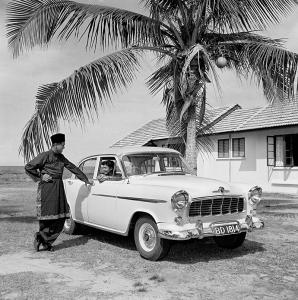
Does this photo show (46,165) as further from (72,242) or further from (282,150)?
(282,150)

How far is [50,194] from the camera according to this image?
24.5 feet

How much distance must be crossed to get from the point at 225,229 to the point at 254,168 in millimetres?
15200

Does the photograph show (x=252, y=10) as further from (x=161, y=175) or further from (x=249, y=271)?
(x=249, y=271)

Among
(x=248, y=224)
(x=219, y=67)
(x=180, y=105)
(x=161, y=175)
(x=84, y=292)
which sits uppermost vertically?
(x=219, y=67)

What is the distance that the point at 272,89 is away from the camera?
973cm

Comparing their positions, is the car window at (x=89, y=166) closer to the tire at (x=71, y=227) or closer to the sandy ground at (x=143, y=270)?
the tire at (x=71, y=227)

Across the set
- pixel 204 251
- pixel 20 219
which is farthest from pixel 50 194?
pixel 20 219

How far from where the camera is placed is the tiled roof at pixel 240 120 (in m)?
20.0

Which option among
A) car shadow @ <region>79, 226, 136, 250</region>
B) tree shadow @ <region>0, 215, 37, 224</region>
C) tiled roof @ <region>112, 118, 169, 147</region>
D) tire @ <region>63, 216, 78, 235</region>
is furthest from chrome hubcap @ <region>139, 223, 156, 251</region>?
tiled roof @ <region>112, 118, 169, 147</region>

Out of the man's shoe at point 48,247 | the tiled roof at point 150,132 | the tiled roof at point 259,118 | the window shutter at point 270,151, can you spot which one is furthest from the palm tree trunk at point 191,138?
the tiled roof at point 150,132

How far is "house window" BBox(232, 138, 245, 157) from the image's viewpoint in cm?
2222

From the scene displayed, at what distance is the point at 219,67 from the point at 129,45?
226cm

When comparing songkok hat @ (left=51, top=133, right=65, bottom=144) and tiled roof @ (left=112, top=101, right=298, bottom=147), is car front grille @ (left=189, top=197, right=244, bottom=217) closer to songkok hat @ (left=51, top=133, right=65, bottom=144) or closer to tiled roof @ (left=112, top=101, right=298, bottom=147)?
songkok hat @ (left=51, top=133, right=65, bottom=144)

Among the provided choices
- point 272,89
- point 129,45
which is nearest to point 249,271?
point 272,89
